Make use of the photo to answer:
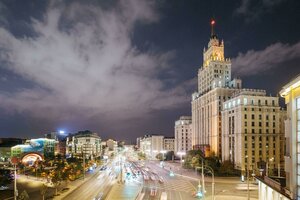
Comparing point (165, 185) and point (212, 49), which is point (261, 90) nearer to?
point (212, 49)

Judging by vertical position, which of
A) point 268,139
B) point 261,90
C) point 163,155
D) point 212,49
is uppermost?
point 212,49

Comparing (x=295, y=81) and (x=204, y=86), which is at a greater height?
(x=204, y=86)

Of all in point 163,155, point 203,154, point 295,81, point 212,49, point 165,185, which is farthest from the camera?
point 163,155

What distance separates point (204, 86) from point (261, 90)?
4043 centimetres

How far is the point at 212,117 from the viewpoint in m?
134

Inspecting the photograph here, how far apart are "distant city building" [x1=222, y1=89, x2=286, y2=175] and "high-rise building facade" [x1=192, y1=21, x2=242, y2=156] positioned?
18.5 m

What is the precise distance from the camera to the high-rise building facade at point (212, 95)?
130m

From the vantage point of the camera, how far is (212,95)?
135250 mm

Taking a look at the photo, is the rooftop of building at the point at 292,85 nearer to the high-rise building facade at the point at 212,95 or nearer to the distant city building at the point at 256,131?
the distant city building at the point at 256,131

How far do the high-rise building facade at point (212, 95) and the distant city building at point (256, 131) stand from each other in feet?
60.8

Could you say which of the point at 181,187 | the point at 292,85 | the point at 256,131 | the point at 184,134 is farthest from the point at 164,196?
the point at 184,134

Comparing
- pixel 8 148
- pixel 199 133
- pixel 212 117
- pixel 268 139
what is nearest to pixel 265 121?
pixel 268 139

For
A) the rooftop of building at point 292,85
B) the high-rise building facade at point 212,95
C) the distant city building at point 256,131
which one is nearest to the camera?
the rooftop of building at point 292,85

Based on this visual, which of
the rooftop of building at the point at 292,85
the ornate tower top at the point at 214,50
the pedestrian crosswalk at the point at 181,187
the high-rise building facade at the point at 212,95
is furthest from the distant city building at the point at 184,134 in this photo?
the rooftop of building at the point at 292,85
